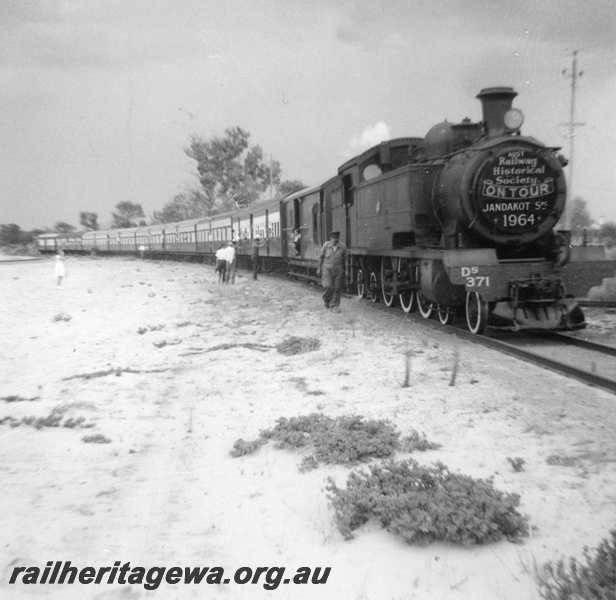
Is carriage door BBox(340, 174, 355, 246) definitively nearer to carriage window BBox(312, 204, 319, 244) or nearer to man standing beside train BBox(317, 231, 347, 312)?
man standing beside train BBox(317, 231, 347, 312)

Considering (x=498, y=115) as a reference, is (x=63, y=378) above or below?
below

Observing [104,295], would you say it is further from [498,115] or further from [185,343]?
[498,115]

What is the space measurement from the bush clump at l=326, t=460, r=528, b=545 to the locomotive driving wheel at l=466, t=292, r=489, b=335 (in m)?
5.23

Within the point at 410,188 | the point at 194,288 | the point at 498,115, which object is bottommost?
the point at 194,288

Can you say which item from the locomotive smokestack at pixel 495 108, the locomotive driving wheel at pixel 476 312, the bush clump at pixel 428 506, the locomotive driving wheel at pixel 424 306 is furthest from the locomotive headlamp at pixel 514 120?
the bush clump at pixel 428 506

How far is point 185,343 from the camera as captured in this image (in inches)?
344

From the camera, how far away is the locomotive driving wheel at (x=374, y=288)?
12.7 m

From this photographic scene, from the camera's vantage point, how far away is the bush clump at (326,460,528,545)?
116 inches

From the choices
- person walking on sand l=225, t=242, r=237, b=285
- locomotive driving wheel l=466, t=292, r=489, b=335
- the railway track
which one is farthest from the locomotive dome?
person walking on sand l=225, t=242, r=237, b=285

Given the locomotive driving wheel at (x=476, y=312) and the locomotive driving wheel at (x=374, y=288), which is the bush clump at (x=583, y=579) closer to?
the locomotive driving wheel at (x=476, y=312)

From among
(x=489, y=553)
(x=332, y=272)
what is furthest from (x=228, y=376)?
(x=332, y=272)

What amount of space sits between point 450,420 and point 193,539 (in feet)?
8.12

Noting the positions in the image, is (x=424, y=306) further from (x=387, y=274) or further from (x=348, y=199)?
(x=348, y=199)

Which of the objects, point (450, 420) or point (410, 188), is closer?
point (450, 420)
